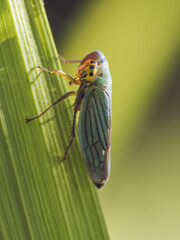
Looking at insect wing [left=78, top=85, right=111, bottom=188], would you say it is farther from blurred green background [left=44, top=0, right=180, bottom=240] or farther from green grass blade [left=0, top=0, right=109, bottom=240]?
blurred green background [left=44, top=0, right=180, bottom=240]

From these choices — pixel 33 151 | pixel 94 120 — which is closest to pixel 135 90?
pixel 94 120

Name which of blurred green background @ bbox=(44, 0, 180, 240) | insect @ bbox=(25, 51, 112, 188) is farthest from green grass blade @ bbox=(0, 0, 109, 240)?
blurred green background @ bbox=(44, 0, 180, 240)

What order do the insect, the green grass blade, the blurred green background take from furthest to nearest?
the blurred green background → the insect → the green grass blade

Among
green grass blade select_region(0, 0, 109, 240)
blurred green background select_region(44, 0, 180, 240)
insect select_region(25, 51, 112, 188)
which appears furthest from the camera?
blurred green background select_region(44, 0, 180, 240)

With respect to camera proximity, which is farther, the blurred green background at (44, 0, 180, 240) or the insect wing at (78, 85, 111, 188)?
the blurred green background at (44, 0, 180, 240)

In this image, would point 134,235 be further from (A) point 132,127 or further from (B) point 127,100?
(B) point 127,100

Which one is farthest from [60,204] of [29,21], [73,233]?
[29,21]

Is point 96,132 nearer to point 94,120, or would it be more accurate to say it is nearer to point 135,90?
point 94,120
